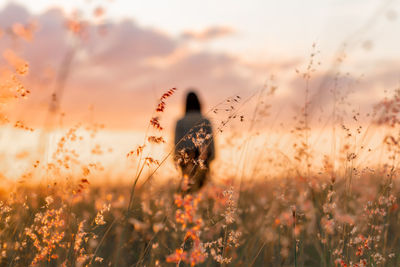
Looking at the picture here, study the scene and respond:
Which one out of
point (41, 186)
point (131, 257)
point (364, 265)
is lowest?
point (131, 257)

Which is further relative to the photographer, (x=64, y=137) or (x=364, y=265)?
(x=64, y=137)

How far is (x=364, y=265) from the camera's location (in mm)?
2703

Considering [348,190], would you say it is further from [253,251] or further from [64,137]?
[64,137]

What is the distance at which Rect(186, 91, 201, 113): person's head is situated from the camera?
24.7ft

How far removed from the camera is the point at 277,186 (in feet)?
13.0

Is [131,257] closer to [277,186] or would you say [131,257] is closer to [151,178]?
[277,186]

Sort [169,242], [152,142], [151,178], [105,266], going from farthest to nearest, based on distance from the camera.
→ [169,242] → [105,266] → [151,178] → [152,142]

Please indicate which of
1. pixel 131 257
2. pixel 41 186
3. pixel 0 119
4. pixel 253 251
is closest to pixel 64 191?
pixel 41 186

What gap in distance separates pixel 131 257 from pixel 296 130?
2110 millimetres

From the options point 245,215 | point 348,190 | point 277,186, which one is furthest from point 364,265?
point 245,215

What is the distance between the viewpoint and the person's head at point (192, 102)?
7527mm

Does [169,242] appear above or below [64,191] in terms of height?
below

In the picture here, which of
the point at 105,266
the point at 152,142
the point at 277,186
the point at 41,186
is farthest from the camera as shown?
the point at 277,186

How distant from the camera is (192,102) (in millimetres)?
7531
